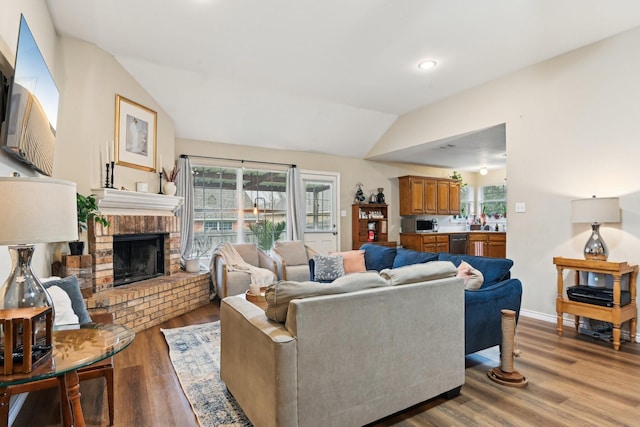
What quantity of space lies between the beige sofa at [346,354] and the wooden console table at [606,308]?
6.24 feet

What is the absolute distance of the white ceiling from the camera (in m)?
2.96

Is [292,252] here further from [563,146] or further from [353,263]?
[563,146]

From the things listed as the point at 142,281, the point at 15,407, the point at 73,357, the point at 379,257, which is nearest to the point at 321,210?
the point at 379,257

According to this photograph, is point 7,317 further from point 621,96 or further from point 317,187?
point 317,187

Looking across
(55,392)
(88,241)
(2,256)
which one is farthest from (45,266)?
(2,256)

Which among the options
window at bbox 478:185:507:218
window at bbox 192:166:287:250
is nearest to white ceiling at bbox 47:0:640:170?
window at bbox 192:166:287:250

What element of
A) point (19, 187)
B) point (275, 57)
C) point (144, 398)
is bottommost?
point (144, 398)

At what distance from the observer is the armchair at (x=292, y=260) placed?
510 cm

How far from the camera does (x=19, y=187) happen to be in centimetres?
117

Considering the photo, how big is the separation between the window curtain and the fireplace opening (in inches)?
25.6

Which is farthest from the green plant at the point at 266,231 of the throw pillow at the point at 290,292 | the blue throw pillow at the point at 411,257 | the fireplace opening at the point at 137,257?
the throw pillow at the point at 290,292

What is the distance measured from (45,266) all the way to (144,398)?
1583 mm

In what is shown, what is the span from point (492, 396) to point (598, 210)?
223cm

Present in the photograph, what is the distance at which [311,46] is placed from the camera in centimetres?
359
